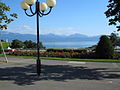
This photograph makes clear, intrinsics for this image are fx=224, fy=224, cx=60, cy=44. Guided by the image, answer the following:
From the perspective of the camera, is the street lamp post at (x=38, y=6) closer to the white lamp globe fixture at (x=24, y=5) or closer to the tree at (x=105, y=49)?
the white lamp globe fixture at (x=24, y=5)

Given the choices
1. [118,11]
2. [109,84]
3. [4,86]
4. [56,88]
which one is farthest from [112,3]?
[4,86]

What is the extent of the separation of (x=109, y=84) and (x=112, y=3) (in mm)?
7973

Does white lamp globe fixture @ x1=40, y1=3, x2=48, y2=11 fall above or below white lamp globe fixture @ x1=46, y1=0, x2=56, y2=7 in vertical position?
below

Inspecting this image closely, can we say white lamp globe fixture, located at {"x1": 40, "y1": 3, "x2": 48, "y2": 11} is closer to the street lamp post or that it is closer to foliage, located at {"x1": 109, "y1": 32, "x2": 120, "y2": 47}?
the street lamp post

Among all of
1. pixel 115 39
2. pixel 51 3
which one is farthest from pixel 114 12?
pixel 115 39

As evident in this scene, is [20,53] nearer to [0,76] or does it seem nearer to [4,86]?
[0,76]

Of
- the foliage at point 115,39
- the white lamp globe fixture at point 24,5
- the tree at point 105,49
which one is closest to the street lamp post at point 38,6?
the white lamp globe fixture at point 24,5

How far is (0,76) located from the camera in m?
13.5

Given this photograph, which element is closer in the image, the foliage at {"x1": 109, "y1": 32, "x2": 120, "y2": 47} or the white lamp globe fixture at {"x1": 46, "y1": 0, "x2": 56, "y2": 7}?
the white lamp globe fixture at {"x1": 46, "y1": 0, "x2": 56, "y2": 7}

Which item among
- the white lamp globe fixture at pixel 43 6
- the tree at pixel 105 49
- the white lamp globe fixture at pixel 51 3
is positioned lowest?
the tree at pixel 105 49

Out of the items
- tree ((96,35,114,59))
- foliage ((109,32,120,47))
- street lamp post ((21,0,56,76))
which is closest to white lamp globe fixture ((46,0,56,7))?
street lamp post ((21,0,56,76))

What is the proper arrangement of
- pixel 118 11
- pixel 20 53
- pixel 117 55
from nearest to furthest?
pixel 118 11 → pixel 117 55 → pixel 20 53

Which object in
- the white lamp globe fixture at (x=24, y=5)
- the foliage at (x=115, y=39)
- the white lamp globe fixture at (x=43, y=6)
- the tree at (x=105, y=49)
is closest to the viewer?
the white lamp globe fixture at (x=43, y=6)

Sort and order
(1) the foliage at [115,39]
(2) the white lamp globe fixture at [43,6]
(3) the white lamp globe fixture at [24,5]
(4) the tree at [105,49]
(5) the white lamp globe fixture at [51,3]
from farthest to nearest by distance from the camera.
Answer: (1) the foliage at [115,39] < (4) the tree at [105,49] < (3) the white lamp globe fixture at [24,5] < (2) the white lamp globe fixture at [43,6] < (5) the white lamp globe fixture at [51,3]
